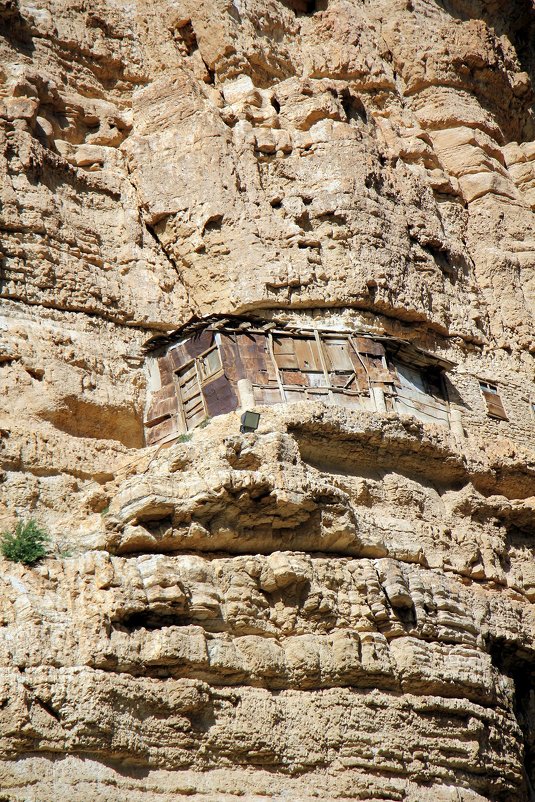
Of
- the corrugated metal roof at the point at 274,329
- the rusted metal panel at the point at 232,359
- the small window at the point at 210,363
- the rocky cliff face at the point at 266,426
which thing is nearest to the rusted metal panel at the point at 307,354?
the corrugated metal roof at the point at 274,329

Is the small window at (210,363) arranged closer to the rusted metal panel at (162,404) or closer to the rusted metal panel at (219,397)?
the rusted metal panel at (219,397)

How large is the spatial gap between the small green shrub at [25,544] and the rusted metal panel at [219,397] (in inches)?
133

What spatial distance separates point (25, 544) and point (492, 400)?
28.4 ft

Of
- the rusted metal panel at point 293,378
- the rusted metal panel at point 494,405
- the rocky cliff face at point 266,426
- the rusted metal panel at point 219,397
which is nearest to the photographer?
the rocky cliff face at point 266,426

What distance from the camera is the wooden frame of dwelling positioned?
616 inches

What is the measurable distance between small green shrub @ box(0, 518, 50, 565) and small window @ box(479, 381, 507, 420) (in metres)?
8.05

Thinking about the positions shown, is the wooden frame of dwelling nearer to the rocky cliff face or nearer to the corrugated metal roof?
the corrugated metal roof

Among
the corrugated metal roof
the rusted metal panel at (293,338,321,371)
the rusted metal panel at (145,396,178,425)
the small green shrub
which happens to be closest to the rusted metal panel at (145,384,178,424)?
the rusted metal panel at (145,396,178,425)

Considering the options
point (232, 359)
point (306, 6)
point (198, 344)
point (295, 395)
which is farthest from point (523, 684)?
point (306, 6)

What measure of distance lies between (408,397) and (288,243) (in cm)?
336

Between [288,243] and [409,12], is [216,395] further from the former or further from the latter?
[409,12]

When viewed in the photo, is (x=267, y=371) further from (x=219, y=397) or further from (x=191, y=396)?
(x=191, y=396)

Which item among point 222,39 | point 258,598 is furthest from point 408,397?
point 222,39

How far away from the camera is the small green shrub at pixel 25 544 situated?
12.5m
